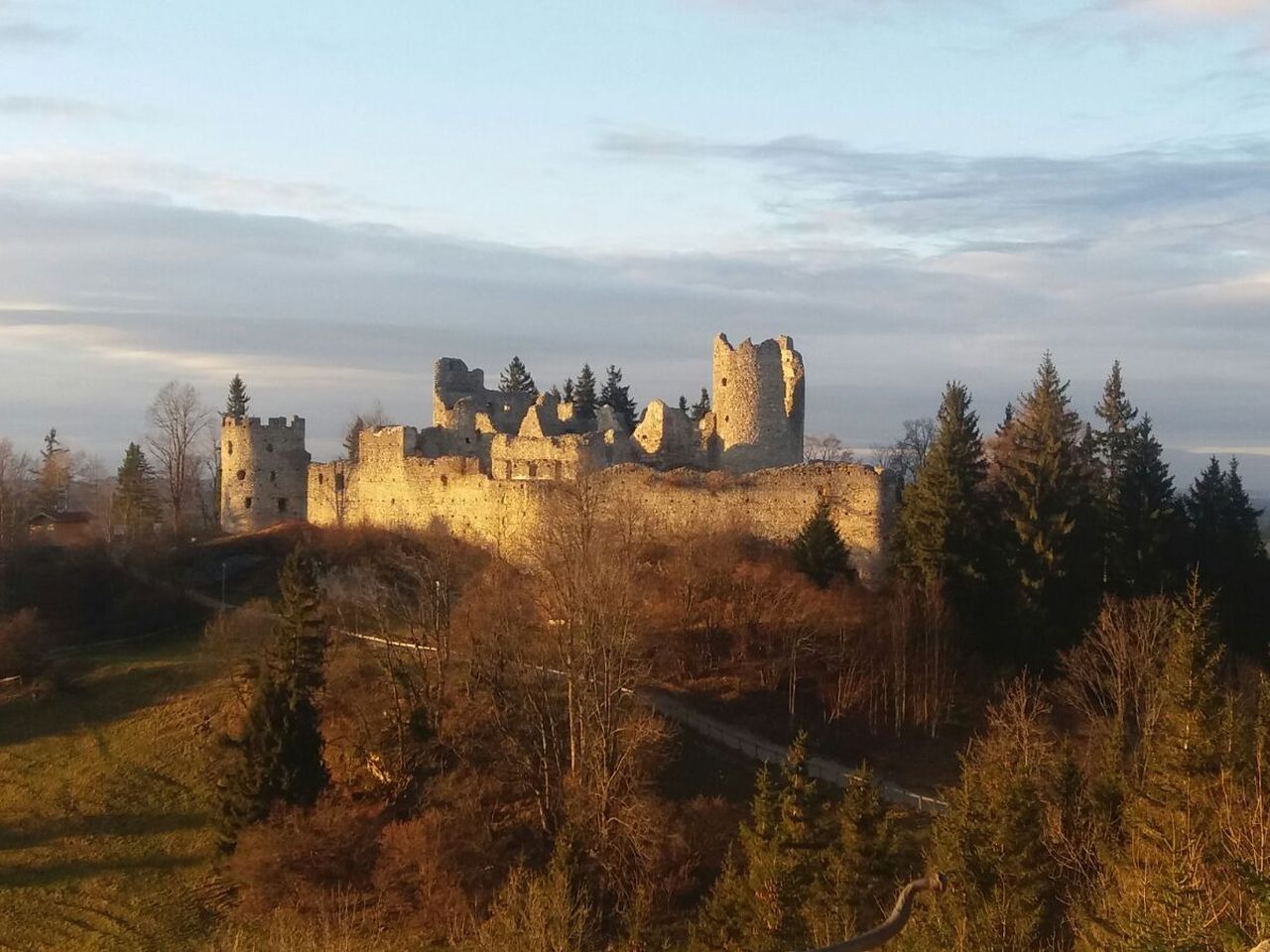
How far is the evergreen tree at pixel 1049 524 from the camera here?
32.4 metres

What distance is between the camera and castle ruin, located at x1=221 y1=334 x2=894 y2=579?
117 feet

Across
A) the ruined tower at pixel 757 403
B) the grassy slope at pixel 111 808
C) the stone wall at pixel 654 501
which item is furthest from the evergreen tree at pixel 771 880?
the ruined tower at pixel 757 403

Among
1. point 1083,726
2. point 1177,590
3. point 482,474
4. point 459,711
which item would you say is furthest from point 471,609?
point 1177,590

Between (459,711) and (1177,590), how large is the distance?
17.6 m

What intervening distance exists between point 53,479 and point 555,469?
1675 inches

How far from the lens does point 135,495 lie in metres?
61.1

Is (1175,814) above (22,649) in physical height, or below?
above

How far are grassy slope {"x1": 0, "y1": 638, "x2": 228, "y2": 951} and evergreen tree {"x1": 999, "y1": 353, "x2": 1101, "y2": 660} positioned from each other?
61.5 feet

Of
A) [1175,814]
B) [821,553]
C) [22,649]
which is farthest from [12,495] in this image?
[1175,814]

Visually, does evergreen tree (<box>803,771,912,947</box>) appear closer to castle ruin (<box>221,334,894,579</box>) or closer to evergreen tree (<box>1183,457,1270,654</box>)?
castle ruin (<box>221,334,894,579</box>)

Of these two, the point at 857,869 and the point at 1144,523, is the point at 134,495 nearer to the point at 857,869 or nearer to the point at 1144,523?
the point at 1144,523

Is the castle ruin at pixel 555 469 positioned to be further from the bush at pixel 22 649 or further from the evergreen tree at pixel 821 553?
the bush at pixel 22 649

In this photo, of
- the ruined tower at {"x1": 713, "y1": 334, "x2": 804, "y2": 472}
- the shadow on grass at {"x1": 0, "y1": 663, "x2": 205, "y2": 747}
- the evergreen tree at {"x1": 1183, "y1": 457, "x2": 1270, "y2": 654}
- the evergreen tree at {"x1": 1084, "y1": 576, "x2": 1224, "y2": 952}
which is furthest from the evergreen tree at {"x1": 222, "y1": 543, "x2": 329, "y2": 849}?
the evergreen tree at {"x1": 1183, "y1": 457, "x2": 1270, "y2": 654}

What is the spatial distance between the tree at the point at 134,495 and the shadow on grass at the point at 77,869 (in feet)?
71.0
